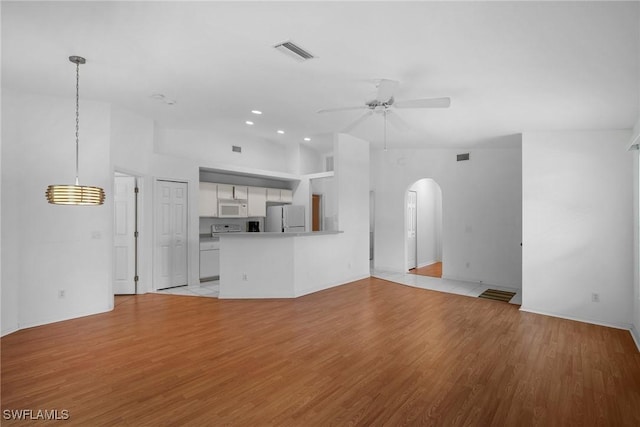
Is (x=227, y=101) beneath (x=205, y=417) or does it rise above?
above

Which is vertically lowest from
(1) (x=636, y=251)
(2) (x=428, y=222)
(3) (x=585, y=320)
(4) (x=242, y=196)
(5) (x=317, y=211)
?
(3) (x=585, y=320)

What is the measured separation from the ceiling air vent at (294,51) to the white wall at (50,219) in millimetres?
3156

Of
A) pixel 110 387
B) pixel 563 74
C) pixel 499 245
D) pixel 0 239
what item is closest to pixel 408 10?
pixel 563 74

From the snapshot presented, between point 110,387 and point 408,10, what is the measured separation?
3582 millimetres

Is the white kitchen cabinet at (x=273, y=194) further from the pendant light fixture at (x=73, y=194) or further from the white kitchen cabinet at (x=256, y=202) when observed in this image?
the pendant light fixture at (x=73, y=194)

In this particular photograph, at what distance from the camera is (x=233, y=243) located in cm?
519

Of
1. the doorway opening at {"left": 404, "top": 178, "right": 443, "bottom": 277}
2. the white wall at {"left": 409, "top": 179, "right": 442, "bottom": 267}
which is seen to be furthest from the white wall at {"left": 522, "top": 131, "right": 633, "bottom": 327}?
the white wall at {"left": 409, "top": 179, "right": 442, "bottom": 267}

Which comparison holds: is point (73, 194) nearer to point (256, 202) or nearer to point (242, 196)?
point (242, 196)

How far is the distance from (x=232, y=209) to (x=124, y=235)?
2132mm

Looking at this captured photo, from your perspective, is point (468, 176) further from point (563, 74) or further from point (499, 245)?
point (563, 74)

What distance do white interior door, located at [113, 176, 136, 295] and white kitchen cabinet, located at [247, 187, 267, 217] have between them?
2433 millimetres

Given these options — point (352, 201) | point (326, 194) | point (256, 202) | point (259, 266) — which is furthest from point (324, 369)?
point (326, 194)

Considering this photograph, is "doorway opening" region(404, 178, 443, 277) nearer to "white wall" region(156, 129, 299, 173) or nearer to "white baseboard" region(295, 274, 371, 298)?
"white baseboard" region(295, 274, 371, 298)

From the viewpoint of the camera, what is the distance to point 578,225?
4133 mm
